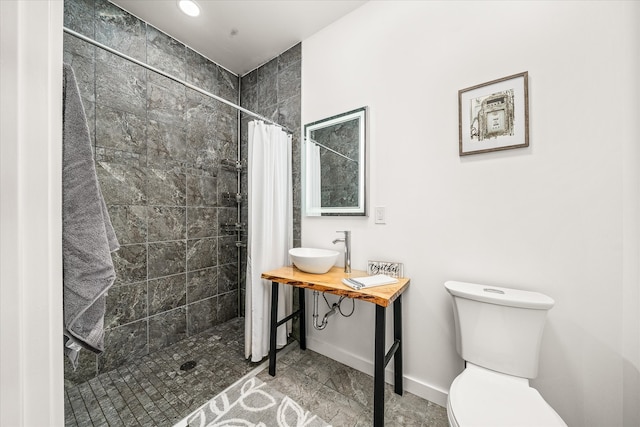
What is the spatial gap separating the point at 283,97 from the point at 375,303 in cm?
193

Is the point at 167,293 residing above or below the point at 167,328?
above

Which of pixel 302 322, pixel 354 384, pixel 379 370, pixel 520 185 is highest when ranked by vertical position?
pixel 520 185

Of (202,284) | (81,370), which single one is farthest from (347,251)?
(81,370)

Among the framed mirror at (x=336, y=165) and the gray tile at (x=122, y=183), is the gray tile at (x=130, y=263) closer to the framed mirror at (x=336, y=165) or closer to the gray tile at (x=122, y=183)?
the gray tile at (x=122, y=183)

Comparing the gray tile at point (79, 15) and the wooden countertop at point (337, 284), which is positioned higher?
the gray tile at point (79, 15)

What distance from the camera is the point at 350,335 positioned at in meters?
1.78

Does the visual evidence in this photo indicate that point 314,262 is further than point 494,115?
Yes

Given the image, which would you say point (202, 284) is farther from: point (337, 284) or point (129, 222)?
point (337, 284)

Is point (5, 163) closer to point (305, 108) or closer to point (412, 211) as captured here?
point (412, 211)

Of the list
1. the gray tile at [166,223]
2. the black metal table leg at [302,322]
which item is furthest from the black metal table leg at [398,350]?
the gray tile at [166,223]

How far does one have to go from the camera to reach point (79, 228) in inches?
29.5

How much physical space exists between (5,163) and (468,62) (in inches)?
72.3

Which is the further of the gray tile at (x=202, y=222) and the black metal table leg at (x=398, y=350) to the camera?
the gray tile at (x=202, y=222)

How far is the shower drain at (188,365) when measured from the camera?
1718 millimetres
